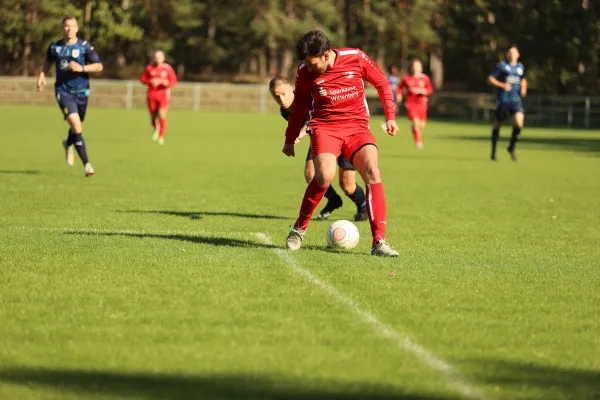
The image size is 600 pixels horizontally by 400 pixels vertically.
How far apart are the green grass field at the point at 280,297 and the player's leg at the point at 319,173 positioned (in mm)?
205

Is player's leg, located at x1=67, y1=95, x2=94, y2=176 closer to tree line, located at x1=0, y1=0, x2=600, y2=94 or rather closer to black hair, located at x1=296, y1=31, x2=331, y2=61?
black hair, located at x1=296, y1=31, x2=331, y2=61

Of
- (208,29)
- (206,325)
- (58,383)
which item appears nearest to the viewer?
(58,383)

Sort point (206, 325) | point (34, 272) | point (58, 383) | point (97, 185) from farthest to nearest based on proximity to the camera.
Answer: point (97, 185), point (34, 272), point (206, 325), point (58, 383)

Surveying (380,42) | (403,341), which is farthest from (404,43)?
(403,341)

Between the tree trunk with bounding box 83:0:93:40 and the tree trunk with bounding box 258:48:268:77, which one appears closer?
the tree trunk with bounding box 83:0:93:40

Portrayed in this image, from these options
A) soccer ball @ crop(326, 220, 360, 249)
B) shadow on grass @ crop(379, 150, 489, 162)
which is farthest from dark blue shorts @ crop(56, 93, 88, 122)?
shadow on grass @ crop(379, 150, 489, 162)

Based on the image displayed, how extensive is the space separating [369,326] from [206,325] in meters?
0.90

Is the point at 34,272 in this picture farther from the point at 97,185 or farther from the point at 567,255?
the point at 97,185

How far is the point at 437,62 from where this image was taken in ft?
242

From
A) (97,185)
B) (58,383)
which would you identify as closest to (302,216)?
(58,383)

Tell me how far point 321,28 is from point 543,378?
62.8 m

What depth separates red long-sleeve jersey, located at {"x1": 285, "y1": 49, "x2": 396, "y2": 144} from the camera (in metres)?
9.45

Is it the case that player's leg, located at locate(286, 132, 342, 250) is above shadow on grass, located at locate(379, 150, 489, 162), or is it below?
above

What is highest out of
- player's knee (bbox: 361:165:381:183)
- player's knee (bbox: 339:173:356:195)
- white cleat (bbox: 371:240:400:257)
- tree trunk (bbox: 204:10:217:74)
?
tree trunk (bbox: 204:10:217:74)
